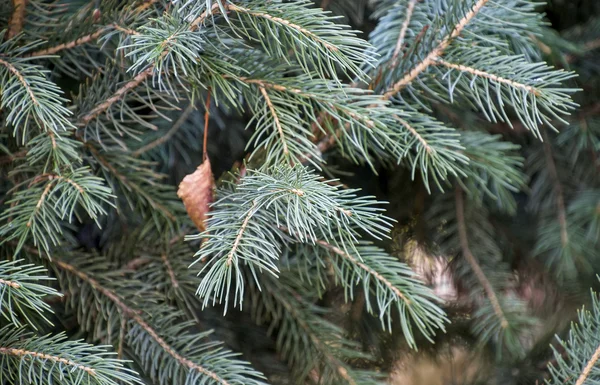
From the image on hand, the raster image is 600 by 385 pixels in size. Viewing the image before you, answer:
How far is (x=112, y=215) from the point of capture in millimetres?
724

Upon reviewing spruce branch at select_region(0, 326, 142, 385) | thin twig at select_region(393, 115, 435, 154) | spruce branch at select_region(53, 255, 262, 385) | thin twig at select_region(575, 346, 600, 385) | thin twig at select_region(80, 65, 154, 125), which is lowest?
thin twig at select_region(575, 346, 600, 385)

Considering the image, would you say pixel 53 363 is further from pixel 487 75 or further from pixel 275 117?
pixel 487 75

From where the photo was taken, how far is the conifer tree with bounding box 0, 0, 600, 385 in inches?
18.6

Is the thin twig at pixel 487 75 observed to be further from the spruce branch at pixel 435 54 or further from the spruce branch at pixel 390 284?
the spruce branch at pixel 390 284

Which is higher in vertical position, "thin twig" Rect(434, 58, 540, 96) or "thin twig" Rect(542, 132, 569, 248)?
"thin twig" Rect(434, 58, 540, 96)

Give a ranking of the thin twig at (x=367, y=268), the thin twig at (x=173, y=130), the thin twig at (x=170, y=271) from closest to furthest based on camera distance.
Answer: the thin twig at (x=367, y=268)
the thin twig at (x=170, y=271)
the thin twig at (x=173, y=130)

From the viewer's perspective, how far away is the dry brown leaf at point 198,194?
21.2 inches

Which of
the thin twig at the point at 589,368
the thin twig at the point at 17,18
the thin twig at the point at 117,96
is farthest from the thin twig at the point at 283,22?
the thin twig at the point at 589,368

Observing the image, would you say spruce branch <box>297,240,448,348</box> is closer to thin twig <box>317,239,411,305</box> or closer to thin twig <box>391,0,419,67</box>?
thin twig <box>317,239,411,305</box>

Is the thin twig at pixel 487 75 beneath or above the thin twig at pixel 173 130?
above

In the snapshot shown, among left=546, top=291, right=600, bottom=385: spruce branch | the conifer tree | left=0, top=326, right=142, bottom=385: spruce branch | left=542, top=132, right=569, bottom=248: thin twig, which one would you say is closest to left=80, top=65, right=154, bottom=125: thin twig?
the conifer tree

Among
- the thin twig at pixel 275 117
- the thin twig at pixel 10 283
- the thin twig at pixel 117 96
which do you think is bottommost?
the thin twig at pixel 10 283

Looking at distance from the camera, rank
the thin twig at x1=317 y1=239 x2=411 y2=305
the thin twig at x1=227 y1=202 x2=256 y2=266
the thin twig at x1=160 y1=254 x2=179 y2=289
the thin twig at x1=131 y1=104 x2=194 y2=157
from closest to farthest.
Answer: the thin twig at x1=227 y1=202 x2=256 y2=266 → the thin twig at x1=317 y1=239 x2=411 y2=305 → the thin twig at x1=160 y1=254 x2=179 y2=289 → the thin twig at x1=131 y1=104 x2=194 y2=157

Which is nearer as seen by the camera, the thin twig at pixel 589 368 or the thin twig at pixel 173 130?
the thin twig at pixel 589 368
